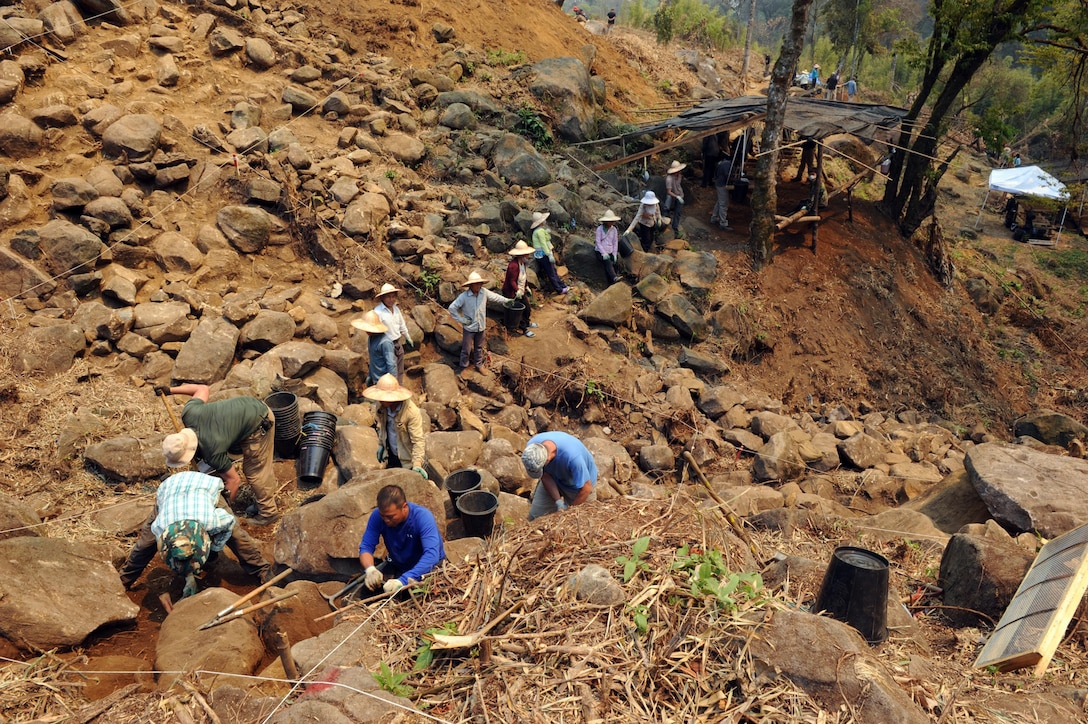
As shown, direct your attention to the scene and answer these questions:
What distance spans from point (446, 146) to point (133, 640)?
30.4 feet

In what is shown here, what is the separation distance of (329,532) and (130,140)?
6868mm

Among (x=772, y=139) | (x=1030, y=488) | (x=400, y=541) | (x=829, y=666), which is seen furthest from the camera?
(x=772, y=139)

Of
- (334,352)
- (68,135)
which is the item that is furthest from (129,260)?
(334,352)

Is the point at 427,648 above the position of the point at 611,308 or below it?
above

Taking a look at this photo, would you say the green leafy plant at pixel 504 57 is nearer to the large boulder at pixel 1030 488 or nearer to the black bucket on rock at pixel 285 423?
the black bucket on rock at pixel 285 423

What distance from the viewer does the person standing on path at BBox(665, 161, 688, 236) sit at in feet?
39.3

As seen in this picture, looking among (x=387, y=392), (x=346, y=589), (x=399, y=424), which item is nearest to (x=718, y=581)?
(x=346, y=589)

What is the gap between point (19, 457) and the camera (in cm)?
605

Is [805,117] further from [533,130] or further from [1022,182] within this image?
[1022,182]

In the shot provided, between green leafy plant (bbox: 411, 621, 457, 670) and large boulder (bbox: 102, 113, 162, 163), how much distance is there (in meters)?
8.35

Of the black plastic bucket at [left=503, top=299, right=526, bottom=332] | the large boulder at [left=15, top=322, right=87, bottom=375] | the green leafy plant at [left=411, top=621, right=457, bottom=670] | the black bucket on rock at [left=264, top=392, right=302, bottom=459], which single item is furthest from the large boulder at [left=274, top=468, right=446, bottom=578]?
the black plastic bucket at [left=503, top=299, right=526, bottom=332]

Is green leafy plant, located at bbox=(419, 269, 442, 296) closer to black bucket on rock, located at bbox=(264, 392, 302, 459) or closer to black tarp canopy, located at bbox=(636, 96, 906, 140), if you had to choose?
black bucket on rock, located at bbox=(264, 392, 302, 459)

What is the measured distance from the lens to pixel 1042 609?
4.05 meters

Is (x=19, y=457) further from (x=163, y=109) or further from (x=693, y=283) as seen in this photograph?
(x=693, y=283)
